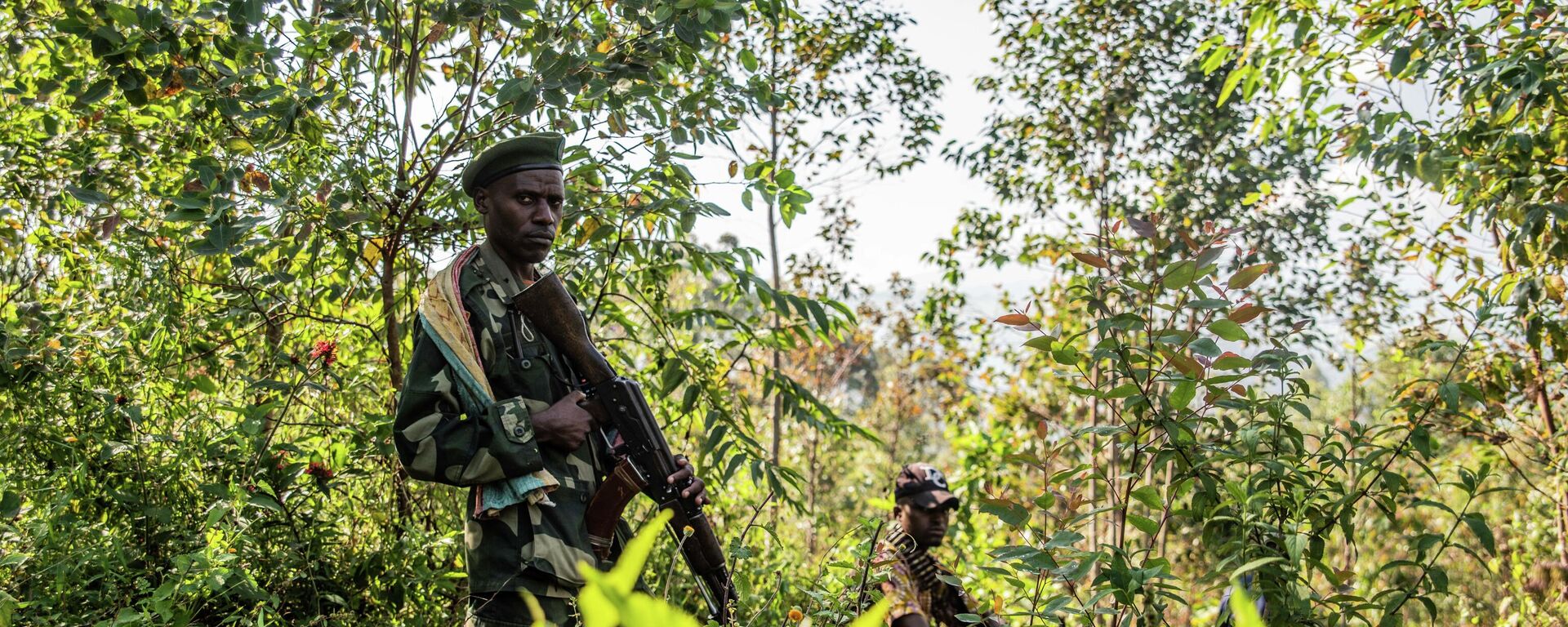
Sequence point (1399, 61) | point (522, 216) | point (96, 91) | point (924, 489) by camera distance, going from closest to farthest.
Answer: point (522, 216), point (96, 91), point (1399, 61), point (924, 489)

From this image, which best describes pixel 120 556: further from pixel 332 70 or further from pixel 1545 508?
pixel 1545 508

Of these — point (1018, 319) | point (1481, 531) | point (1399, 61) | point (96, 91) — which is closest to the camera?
point (1481, 531)

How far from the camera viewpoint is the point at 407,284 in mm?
3342

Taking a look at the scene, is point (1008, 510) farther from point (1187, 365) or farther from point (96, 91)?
point (96, 91)

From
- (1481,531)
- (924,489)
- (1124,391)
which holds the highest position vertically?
(924,489)

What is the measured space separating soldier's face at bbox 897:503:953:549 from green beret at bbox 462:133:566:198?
1.89 meters

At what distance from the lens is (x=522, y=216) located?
243 centimetres

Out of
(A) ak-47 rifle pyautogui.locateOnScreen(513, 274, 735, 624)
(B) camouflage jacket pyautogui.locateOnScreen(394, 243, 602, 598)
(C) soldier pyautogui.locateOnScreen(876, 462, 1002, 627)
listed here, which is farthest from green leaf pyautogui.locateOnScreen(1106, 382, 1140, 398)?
(C) soldier pyautogui.locateOnScreen(876, 462, 1002, 627)

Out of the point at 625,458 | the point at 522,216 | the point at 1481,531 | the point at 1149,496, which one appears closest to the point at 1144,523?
the point at 1149,496

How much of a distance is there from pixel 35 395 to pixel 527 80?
5.13 ft

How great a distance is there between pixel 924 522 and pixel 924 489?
0.39ft

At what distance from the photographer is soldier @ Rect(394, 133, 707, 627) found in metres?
2.15

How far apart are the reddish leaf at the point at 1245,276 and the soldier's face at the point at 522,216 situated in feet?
4.72

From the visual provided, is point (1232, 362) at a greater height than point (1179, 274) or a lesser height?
lesser
